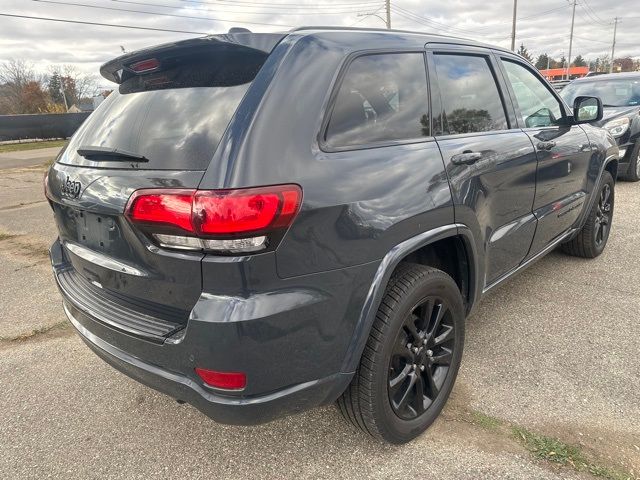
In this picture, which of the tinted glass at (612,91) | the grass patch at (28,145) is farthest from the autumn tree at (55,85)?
the tinted glass at (612,91)

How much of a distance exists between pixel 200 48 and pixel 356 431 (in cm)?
188

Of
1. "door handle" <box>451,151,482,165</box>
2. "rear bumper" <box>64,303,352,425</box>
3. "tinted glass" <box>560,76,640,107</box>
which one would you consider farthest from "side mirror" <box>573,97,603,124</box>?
"tinted glass" <box>560,76,640,107</box>

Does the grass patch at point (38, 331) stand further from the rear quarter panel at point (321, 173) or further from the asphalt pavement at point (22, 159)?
the asphalt pavement at point (22, 159)

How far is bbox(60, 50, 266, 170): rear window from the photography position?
1.76 meters

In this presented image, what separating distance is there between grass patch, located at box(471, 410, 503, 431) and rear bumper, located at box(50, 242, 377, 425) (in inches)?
35.0

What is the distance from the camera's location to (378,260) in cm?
191

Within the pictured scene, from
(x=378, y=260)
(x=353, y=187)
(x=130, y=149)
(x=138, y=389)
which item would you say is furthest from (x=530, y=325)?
(x=130, y=149)

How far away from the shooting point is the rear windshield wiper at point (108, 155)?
1.88 m

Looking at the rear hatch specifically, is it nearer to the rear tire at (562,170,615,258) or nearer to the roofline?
the roofline

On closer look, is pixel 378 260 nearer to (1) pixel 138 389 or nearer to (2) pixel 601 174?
(1) pixel 138 389

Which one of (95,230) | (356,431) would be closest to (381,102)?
(95,230)

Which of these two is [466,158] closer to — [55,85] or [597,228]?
[597,228]

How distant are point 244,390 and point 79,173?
1192 millimetres

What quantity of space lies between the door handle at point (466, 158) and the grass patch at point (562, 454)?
1.31 meters
